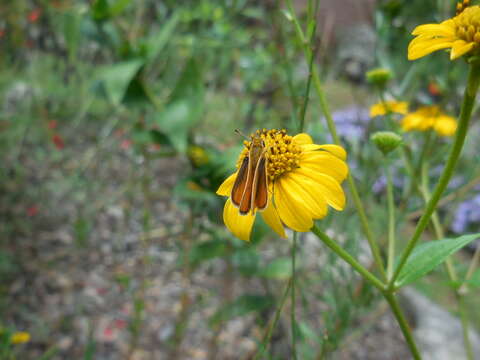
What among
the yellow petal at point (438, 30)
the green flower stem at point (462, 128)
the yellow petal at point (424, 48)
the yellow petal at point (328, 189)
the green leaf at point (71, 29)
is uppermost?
the yellow petal at point (438, 30)

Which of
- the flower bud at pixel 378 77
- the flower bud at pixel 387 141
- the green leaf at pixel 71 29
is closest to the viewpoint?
the flower bud at pixel 387 141

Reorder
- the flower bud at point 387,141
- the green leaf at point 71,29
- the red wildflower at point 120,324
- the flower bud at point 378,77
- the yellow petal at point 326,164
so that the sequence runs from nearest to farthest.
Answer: the yellow petal at point 326,164 → the flower bud at point 387,141 → the flower bud at point 378,77 → the green leaf at point 71,29 → the red wildflower at point 120,324

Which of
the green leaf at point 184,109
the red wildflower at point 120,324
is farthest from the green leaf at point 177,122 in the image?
the red wildflower at point 120,324

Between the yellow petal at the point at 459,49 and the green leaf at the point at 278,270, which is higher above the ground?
the yellow petal at the point at 459,49

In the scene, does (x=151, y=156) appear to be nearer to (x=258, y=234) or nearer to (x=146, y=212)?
(x=146, y=212)

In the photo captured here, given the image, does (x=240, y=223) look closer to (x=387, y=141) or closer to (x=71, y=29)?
(x=387, y=141)

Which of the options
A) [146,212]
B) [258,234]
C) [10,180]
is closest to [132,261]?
[10,180]

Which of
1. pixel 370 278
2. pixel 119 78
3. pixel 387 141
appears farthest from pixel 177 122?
pixel 370 278

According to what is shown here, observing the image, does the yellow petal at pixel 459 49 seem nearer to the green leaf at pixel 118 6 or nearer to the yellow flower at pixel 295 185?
the yellow flower at pixel 295 185
